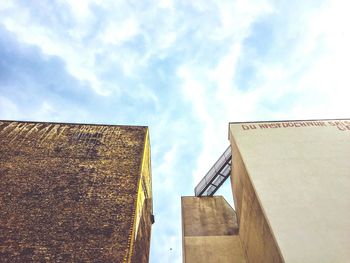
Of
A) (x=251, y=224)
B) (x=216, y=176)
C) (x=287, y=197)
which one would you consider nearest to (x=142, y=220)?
(x=251, y=224)

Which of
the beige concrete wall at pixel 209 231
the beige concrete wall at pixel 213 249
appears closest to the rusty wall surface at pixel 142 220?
the beige concrete wall at pixel 213 249

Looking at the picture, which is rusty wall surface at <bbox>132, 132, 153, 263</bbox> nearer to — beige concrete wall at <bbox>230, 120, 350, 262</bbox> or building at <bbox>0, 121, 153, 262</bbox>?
building at <bbox>0, 121, 153, 262</bbox>

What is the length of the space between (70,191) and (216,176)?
28.4ft

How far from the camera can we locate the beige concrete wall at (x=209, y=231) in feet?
40.5

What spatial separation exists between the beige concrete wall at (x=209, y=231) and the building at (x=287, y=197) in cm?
5

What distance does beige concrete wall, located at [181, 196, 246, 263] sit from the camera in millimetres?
12352

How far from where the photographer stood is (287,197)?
8.96 m

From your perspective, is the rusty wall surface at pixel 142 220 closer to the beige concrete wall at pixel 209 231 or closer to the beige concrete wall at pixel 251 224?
the beige concrete wall at pixel 209 231

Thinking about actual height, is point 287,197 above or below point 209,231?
below

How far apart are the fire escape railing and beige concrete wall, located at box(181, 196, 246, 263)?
463mm

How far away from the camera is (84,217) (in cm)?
790

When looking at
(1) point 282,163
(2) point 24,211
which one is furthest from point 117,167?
(1) point 282,163

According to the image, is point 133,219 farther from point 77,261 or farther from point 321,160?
point 321,160

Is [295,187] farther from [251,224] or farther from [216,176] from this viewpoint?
[216,176]
